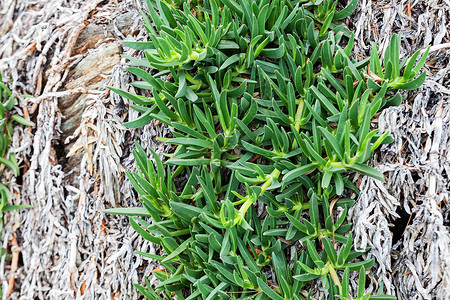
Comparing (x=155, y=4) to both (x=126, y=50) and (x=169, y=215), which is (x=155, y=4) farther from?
(x=169, y=215)

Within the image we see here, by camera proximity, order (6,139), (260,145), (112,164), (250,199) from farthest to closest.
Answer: (6,139), (112,164), (260,145), (250,199)

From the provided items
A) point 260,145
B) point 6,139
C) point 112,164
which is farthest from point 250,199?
point 6,139

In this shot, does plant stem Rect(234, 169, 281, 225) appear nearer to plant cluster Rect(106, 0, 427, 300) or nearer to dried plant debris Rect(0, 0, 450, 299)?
plant cluster Rect(106, 0, 427, 300)

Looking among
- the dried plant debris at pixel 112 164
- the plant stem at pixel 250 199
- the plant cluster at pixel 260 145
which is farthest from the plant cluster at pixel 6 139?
the plant stem at pixel 250 199

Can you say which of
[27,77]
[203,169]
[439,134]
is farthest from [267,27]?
[27,77]

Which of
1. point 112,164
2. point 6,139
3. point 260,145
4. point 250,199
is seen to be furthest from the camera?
point 6,139

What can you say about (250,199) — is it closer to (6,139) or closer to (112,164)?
(112,164)
